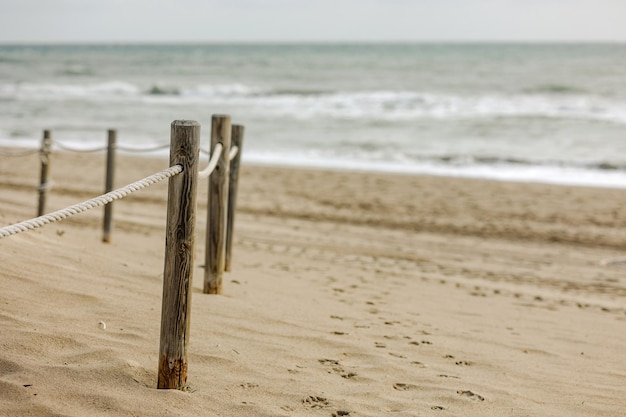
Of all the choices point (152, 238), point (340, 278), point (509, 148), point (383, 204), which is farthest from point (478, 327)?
point (509, 148)

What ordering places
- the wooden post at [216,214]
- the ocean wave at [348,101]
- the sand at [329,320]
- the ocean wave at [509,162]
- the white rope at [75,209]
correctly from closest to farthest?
1. the white rope at [75,209]
2. the sand at [329,320]
3. the wooden post at [216,214]
4. the ocean wave at [509,162]
5. the ocean wave at [348,101]

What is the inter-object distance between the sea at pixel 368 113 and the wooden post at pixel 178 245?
11.9 meters

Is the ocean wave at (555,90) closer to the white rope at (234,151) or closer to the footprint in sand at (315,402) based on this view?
the white rope at (234,151)

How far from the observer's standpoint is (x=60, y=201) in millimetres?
10188

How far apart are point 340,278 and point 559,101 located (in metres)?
25.2

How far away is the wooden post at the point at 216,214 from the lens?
4.97 metres

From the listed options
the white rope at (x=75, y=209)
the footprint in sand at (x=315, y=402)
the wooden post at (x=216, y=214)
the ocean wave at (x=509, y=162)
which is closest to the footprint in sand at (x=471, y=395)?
the footprint in sand at (x=315, y=402)

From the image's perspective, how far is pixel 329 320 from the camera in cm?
482

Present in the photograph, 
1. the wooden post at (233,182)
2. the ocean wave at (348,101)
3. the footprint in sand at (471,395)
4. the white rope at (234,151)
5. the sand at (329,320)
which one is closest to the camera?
the sand at (329,320)

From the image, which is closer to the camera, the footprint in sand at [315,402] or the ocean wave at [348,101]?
the footprint in sand at [315,402]

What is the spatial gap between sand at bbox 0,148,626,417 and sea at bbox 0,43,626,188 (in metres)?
6.10

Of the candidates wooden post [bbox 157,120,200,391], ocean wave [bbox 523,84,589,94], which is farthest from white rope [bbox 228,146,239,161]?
ocean wave [bbox 523,84,589,94]

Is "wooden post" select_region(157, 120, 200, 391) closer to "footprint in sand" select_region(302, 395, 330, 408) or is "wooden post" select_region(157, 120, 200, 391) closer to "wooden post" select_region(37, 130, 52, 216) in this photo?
"footprint in sand" select_region(302, 395, 330, 408)

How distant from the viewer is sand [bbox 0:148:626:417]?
3322 mm
